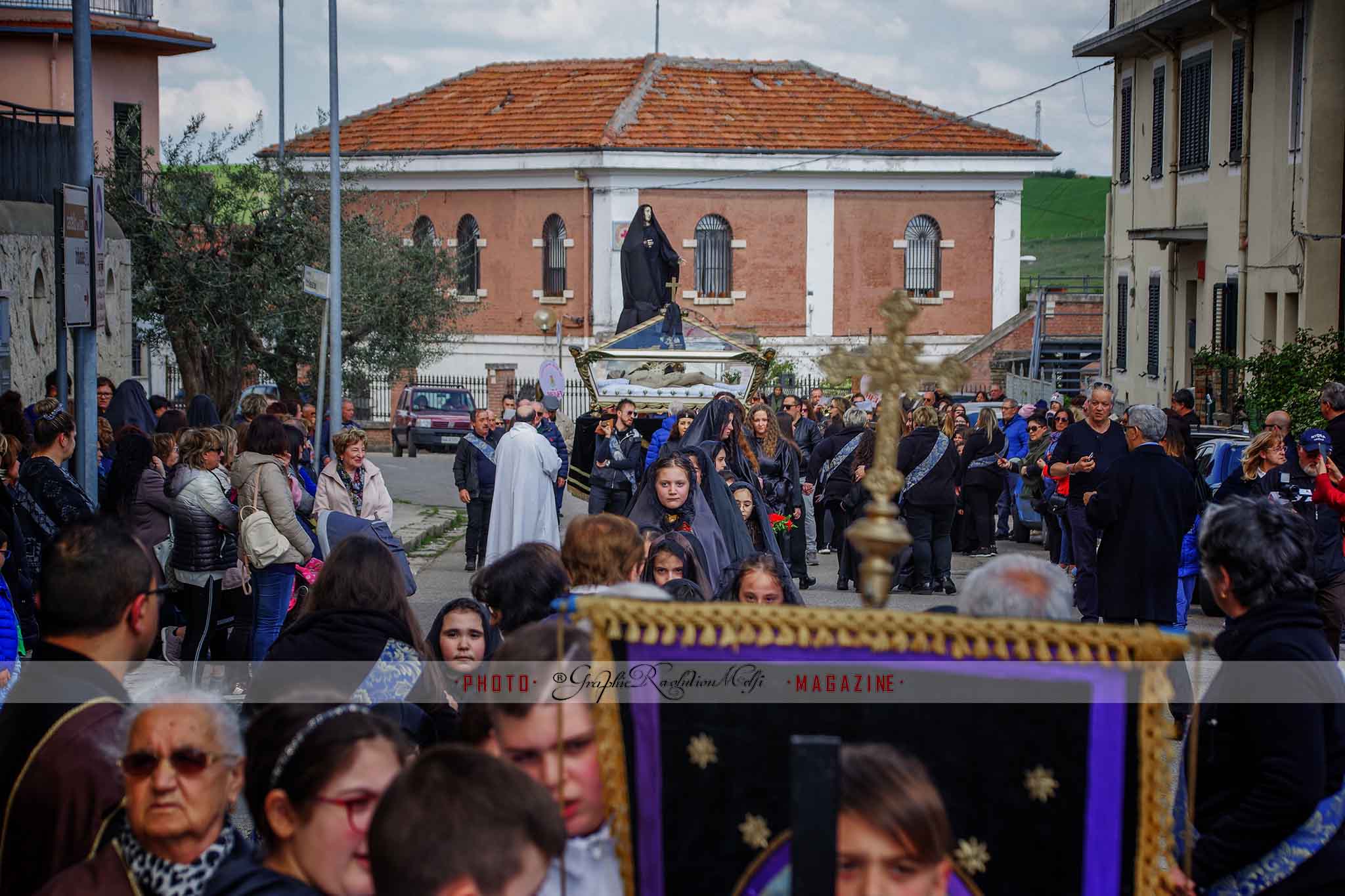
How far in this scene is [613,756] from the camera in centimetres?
282

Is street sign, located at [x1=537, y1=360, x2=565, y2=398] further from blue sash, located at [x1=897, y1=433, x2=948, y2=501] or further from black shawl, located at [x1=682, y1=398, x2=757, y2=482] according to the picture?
black shawl, located at [x1=682, y1=398, x2=757, y2=482]

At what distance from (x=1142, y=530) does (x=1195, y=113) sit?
18.4m

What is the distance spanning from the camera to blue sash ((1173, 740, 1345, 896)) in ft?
12.6

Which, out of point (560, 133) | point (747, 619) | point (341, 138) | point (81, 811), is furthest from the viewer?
point (341, 138)

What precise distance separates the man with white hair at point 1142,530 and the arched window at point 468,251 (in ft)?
110

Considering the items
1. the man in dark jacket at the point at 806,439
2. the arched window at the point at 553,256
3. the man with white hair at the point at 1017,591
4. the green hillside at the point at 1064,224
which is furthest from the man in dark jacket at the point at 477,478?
the green hillside at the point at 1064,224

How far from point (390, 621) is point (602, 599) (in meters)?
2.14

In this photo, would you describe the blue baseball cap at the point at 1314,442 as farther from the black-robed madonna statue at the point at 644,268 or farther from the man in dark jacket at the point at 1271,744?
the black-robed madonna statue at the point at 644,268

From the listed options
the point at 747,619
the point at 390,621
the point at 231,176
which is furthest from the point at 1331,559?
the point at 231,176

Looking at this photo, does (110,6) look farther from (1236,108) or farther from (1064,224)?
(1064,224)

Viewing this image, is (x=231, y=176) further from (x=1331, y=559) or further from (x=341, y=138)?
(x=341, y=138)

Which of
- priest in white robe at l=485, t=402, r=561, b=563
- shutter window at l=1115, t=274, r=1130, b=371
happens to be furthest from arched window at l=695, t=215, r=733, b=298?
priest in white robe at l=485, t=402, r=561, b=563

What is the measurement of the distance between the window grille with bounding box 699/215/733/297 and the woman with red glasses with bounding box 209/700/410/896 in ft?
126

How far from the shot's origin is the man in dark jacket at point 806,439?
1909 centimetres
